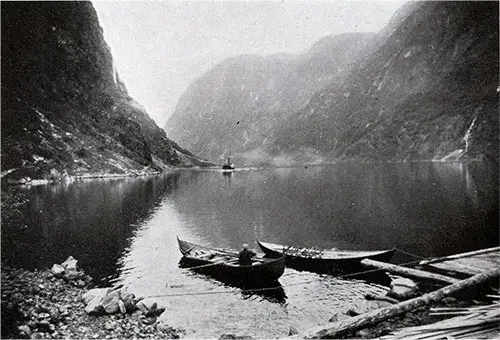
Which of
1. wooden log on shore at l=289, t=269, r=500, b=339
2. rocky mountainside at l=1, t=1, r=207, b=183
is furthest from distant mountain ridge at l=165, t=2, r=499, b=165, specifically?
wooden log on shore at l=289, t=269, r=500, b=339

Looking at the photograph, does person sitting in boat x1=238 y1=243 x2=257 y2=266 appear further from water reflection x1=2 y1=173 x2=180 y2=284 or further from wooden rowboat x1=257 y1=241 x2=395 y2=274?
water reflection x1=2 y1=173 x2=180 y2=284

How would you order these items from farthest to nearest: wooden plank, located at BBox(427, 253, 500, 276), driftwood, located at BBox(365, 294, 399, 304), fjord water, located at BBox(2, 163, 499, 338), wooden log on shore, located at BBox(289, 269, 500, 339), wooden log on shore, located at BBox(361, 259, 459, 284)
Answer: wooden plank, located at BBox(427, 253, 500, 276)
wooden log on shore, located at BBox(361, 259, 459, 284)
fjord water, located at BBox(2, 163, 499, 338)
driftwood, located at BBox(365, 294, 399, 304)
wooden log on shore, located at BBox(289, 269, 500, 339)

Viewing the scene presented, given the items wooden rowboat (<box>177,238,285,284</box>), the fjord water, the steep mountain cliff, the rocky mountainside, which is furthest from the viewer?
the steep mountain cliff

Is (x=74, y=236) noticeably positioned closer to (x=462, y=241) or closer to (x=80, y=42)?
(x=462, y=241)

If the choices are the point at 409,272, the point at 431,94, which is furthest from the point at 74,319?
the point at 431,94

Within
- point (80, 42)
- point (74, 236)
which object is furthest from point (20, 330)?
point (80, 42)

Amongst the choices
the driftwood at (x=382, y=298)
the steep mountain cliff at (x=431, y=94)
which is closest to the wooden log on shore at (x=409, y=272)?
the driftwood at (x=382, y=298)
